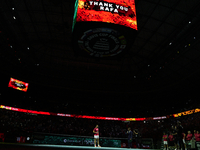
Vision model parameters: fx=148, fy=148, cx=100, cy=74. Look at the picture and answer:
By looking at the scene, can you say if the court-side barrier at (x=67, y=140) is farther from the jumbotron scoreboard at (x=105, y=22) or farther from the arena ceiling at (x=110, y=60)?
the jumbotron scoreboard at (x=105, y=22)

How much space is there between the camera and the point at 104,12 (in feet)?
25.5

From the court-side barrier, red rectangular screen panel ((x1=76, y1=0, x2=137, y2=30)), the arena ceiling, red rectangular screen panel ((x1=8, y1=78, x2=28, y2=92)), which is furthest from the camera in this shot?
red rectangular screen panel ((x1=8, y1=78, x2=28, y2=92))

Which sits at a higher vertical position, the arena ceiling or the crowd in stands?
the arena ceiling

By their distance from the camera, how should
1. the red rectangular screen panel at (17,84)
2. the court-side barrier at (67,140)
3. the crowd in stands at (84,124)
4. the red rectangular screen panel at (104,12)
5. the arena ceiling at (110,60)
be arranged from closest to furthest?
1. the red rectangular screen panel at (104,12)
2. the arena ceiling at (110,60)
3. the court-side barrier at (67,140)
4. the red rectangular screen panel at (17,84)
5. the crowd in stands at (84,124)

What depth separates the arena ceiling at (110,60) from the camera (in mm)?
15203

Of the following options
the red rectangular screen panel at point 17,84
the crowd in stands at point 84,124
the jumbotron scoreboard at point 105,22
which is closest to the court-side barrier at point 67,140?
the crowd in stands at point 84,124

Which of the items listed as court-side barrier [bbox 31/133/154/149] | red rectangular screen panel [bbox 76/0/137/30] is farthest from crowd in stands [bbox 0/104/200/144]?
red rectangular screen panel [bbox 76/0/137/30]

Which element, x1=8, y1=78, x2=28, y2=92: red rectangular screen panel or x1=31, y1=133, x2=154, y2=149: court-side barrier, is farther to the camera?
x1=8, y1=78, x2=28, y2=92: red rectangular screen panel

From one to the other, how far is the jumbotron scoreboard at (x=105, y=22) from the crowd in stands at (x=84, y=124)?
19.3 meters

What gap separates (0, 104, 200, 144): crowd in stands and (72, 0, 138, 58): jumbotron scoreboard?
19.3 metres

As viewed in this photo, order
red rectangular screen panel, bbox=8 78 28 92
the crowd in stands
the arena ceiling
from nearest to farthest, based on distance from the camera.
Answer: the arena ceiling → red rectangular screen panel, bbox=8 78 28 92 → the crowd in stands

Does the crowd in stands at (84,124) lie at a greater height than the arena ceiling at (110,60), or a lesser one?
lesser

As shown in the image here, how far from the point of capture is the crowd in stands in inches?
909

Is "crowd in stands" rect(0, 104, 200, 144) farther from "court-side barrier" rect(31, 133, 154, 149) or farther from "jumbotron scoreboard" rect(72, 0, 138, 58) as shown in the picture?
"jumbotron scoreboard" rect(72, 0, 138, 58)
